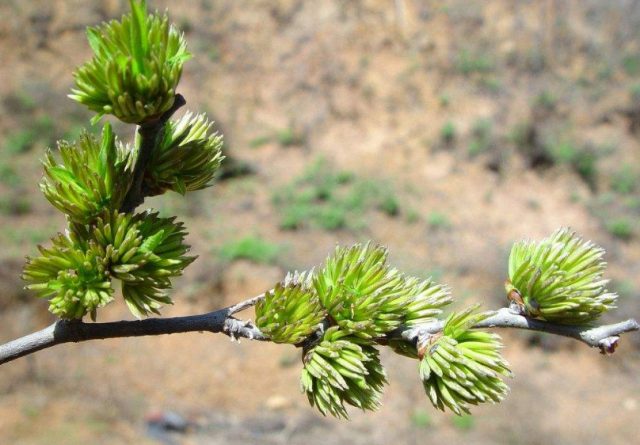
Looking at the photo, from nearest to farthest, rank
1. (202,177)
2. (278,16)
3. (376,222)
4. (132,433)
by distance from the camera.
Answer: (202,177) < (132,433) < (376,222) < (278,16)

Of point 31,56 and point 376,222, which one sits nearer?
point 376,222

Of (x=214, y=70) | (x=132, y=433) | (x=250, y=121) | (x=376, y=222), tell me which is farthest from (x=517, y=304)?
(x=214, y=70)

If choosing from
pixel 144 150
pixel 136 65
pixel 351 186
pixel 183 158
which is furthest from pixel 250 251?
pixel 136 65

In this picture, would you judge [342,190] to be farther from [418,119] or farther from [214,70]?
[214,70]

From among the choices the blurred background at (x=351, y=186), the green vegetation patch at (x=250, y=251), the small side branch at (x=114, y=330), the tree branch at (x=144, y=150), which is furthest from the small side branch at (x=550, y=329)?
the green vegetation patch at (x=250, y=251)

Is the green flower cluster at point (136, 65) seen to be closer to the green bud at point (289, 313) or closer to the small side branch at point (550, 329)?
the green bud at point (289, 313)

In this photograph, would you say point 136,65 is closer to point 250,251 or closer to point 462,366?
point 462,366
